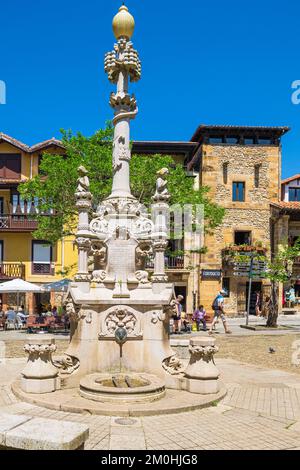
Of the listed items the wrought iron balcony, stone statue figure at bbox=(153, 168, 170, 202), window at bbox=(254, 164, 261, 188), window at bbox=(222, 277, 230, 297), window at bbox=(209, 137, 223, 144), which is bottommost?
window at bbox=(222, 277, 230, 297)

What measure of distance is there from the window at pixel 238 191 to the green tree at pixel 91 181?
13.8 meters

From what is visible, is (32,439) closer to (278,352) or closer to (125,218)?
(125,218)

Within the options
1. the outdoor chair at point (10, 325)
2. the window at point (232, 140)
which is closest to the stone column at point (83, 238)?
the outdoor chair at point (10, 325)

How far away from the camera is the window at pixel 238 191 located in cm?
3469

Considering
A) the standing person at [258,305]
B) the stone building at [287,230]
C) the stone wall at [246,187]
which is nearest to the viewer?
the standing person at [258,305]

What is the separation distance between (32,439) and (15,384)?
575 centimetres

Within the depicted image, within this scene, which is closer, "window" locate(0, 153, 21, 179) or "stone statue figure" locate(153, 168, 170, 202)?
"stone statue figure" locate(153, 168, 170, 202)

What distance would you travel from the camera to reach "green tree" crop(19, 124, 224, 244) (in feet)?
65.6

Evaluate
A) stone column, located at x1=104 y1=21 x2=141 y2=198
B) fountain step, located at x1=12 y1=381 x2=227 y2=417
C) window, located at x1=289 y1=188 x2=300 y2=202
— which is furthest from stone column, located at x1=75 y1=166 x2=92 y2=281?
window, located at x1=289 y1=188 x2=300 y2=202

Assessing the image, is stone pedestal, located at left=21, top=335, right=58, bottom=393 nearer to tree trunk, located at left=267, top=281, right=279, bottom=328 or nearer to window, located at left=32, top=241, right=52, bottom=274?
tree trunk, located at left=267, top=281, right=279, bottom=328

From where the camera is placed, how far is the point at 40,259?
33.1 metres

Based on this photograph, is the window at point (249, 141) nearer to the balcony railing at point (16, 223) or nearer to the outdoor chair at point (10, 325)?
the balcony railing at point (16, 223)

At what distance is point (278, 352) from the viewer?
15.0 meters

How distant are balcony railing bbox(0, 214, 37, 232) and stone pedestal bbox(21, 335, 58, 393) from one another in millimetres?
24695
